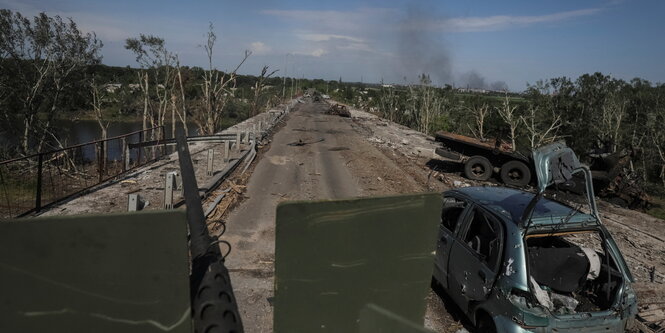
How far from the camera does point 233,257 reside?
708cm

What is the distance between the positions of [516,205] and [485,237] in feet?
1.80

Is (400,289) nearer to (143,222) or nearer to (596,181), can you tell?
(143,222)

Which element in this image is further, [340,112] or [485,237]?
[340,112]

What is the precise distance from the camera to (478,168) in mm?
14297

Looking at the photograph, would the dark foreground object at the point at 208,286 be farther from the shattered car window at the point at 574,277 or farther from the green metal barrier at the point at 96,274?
the shattered car window at the point at 574,277

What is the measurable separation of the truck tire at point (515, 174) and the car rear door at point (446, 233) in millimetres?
8512

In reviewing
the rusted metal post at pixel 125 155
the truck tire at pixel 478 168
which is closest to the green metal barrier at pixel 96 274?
the rusted metal post at pixel 125 155

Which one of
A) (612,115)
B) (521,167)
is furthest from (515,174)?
(612,115)

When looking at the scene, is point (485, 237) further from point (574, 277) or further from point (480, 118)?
point (480, 118)

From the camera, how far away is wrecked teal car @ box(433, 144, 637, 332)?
3998 millimetres

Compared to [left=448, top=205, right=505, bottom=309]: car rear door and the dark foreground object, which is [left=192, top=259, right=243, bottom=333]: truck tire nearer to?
the dark foreground object

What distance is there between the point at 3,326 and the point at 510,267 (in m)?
4.01

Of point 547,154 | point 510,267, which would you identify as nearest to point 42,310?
point 510,267

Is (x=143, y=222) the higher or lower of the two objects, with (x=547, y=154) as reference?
lower
